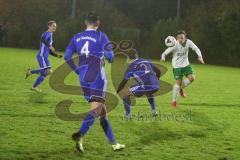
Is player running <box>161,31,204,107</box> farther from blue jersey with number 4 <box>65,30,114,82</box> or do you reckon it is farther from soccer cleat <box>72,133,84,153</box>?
soccer cleat <box>72,133,84,153</box>

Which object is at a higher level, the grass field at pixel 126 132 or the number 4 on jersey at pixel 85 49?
the number 4 on jersey at pixel 85 49

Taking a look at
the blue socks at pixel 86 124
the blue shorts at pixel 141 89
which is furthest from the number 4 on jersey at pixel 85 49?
the blue shorts at pixel 141 89

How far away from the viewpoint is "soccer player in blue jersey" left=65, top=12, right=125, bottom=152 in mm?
7262

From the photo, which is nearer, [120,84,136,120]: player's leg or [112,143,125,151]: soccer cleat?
[112,143,125,151]: soccer cleat

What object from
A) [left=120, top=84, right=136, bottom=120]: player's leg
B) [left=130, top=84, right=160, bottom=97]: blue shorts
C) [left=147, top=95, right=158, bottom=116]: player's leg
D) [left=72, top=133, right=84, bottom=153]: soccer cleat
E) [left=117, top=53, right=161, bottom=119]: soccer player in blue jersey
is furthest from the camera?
[left=147, top=95, right=158, bottom=116]: player's leg

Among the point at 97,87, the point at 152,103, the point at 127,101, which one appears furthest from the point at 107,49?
the point at 152,103

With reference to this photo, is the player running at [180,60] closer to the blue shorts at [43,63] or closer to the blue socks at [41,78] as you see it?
the blue socks at [41,78]

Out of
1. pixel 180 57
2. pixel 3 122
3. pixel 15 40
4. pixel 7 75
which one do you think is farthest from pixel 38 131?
pixel 15 40

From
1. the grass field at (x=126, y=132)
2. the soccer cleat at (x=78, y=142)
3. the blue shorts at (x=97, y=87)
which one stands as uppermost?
the blue shorts at (x=97, y=87)

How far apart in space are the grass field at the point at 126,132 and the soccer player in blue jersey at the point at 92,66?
375mm

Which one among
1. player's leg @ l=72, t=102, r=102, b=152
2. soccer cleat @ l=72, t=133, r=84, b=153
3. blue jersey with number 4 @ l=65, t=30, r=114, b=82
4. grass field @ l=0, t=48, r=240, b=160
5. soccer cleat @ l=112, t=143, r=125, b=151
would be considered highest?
blue jersey with number 4 @ l=65, t=30, r=114, b=82

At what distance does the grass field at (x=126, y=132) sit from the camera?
7.25 metres

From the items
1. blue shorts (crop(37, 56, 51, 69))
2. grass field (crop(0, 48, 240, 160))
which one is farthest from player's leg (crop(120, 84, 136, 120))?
blue shorts (crop(37, 56, 51, 69))

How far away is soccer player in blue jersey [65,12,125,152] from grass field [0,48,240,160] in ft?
1.23
